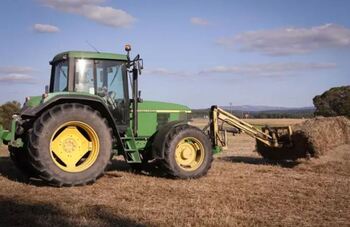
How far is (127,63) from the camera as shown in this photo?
10.2 meters

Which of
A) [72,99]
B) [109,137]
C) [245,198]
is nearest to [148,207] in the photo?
[245,198]

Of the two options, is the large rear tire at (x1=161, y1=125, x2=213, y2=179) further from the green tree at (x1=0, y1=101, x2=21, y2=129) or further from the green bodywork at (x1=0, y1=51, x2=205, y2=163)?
the green tree at (x1=0, y1=101, x2=21, y2=129)

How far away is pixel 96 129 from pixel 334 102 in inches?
1874

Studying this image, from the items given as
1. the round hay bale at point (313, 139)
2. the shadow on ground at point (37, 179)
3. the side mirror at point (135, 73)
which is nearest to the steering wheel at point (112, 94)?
the side mirror at point (135, 73)

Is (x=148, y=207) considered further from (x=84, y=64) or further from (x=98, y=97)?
(x=84, y=64)

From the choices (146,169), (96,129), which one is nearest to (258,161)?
(146,169)

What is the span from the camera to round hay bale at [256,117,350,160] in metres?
12.3

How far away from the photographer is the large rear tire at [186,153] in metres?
9.91

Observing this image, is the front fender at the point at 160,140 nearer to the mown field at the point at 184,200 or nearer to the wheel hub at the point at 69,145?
the mown field at the point at 184,200

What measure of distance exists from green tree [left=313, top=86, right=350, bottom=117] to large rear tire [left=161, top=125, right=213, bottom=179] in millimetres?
41045

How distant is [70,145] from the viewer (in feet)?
29.2

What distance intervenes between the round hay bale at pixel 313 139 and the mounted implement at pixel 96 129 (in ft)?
7.13

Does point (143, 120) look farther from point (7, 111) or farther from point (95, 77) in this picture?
point (7, 111)

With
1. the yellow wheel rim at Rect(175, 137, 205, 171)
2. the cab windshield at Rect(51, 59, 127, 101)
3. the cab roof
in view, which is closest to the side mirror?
the cab windshield at Rect(51, 59, 127, 101)
